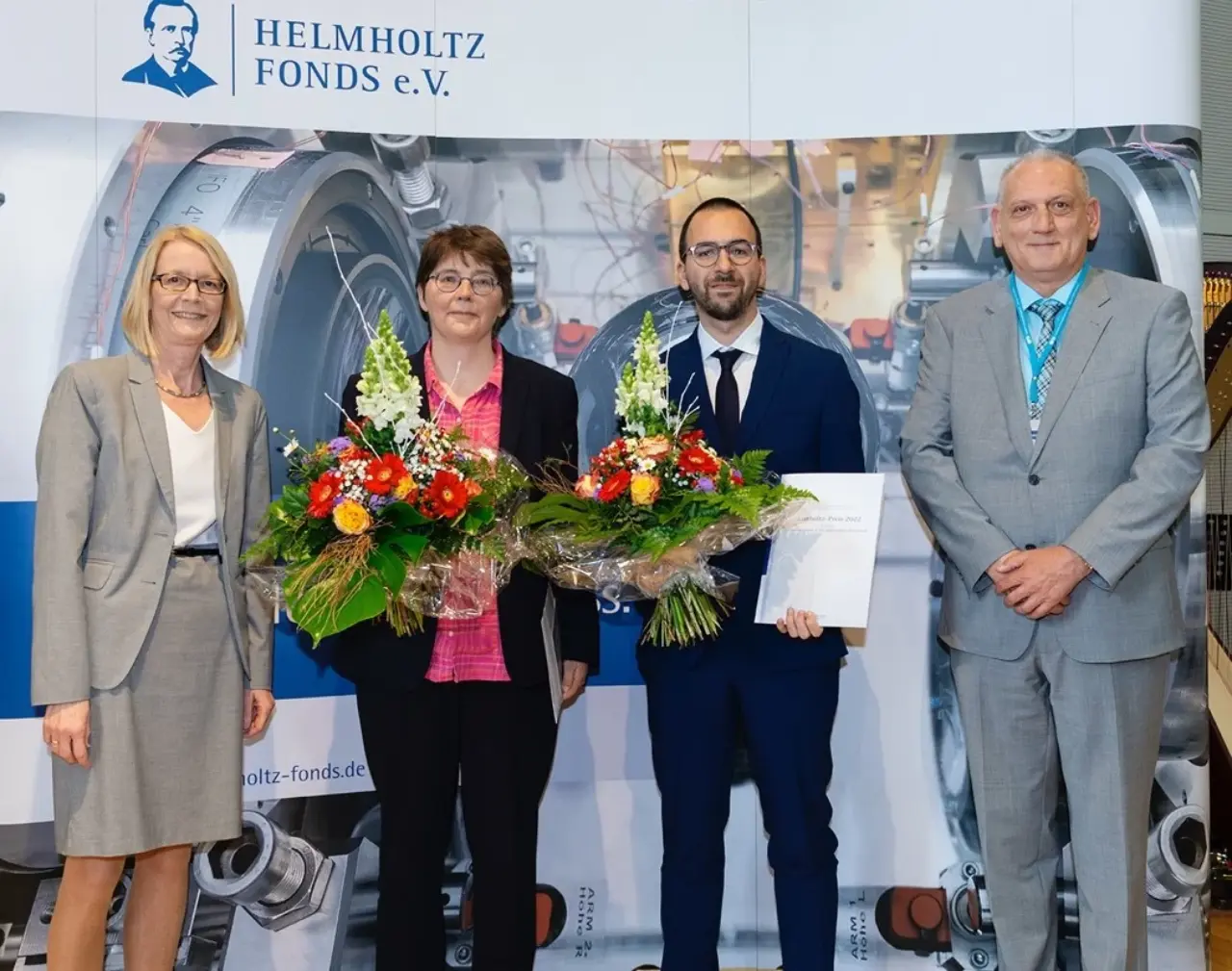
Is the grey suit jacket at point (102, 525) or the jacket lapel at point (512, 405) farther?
the jacket lapel at point (512, 405)

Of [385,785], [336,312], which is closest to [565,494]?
[385,785]

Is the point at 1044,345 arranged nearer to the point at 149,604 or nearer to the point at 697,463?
the point at 697,463

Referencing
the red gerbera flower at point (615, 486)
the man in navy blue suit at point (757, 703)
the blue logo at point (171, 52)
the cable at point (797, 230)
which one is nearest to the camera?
the red gerbera flower at point (615, 486)

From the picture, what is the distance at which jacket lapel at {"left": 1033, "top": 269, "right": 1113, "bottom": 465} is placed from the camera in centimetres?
283

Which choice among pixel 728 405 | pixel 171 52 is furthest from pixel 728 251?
pixel 171 52

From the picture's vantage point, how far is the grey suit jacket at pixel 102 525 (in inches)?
102

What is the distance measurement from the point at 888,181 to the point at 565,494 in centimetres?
170

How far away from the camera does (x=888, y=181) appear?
358cm

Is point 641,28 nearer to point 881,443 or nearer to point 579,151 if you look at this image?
point 579,151

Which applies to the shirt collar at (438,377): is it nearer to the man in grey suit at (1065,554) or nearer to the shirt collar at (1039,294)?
the man in grey suit at (1065,554)

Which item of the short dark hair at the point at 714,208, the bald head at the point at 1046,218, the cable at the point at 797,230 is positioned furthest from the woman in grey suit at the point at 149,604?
the bald head at the point at 1046,218

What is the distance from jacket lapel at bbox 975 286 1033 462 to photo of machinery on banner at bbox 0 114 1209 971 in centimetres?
61

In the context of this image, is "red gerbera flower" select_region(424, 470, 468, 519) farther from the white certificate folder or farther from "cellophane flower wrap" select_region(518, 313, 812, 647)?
the white certificate folder

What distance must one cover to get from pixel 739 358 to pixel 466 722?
3.82 ft
